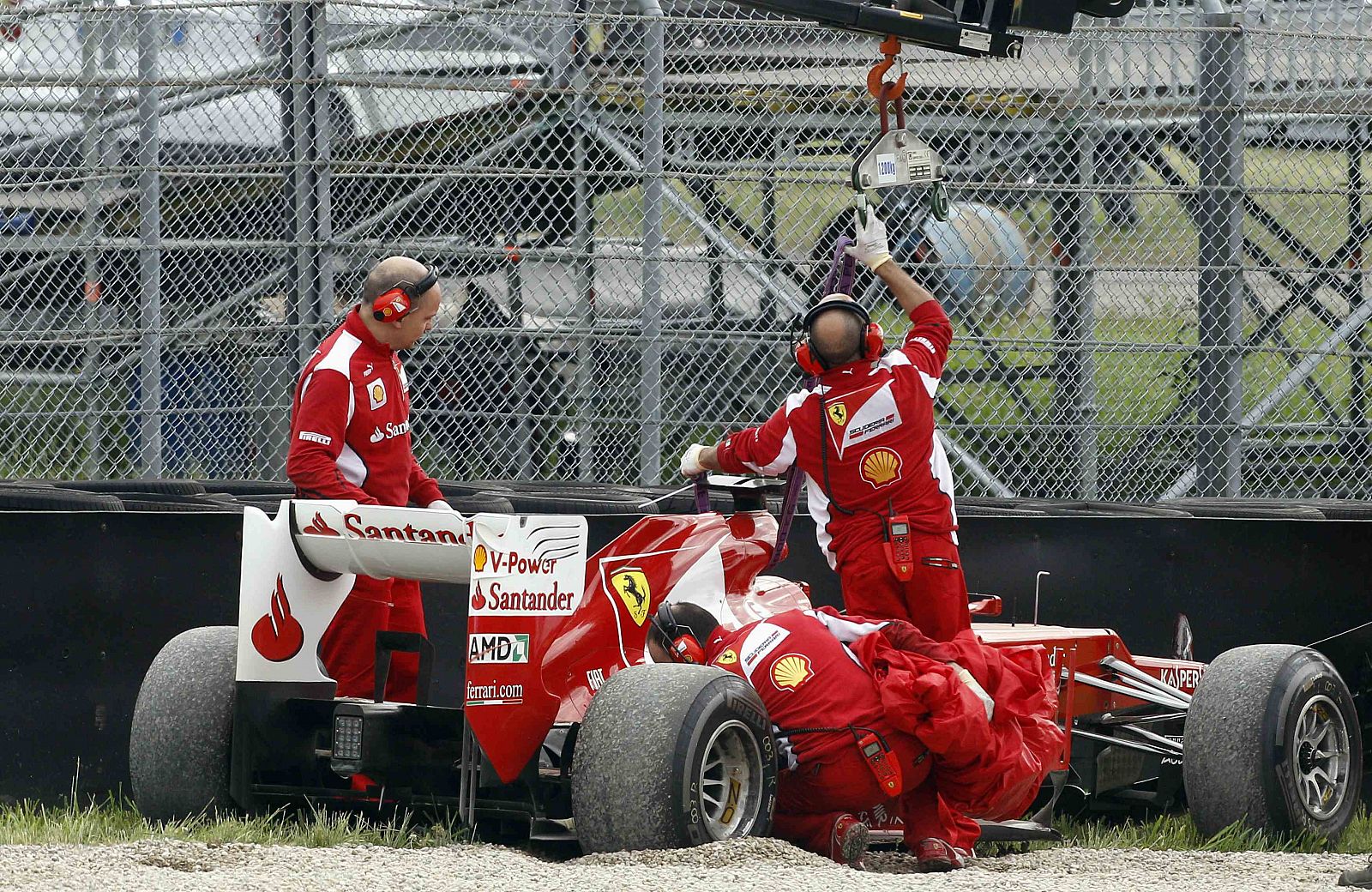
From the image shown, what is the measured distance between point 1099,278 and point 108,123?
4.41 m

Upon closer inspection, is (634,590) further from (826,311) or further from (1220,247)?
(1220,247)

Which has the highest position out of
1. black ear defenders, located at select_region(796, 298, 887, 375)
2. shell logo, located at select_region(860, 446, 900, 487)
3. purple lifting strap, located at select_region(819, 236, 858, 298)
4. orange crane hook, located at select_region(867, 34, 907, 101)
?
orange crane hook, located at select_region(867, 34, 907, 101)

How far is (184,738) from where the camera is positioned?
562 centimetres

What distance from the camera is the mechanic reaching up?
534 cm

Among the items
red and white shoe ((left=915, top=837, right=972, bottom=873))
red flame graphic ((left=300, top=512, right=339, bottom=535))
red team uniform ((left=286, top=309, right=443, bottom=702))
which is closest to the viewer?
red and white shoe ((left=915, top=837, right=972, bottom=873))

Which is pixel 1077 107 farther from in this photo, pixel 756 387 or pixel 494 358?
pixel 494 358

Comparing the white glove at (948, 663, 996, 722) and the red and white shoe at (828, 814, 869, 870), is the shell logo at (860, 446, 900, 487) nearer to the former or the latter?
the white glove at (948, 663, 996, 722)

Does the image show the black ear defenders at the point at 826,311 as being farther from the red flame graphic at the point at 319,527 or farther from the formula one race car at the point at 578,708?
the red flame graphic at the point at 319,527

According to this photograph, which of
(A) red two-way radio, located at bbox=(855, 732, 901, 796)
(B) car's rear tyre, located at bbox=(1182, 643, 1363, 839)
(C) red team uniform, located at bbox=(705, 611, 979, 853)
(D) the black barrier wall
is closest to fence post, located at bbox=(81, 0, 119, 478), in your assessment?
(D) the black barrier wall

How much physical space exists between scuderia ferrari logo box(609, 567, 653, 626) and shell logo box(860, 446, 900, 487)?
88 centimetres

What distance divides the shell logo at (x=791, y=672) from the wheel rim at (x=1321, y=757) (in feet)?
5.68

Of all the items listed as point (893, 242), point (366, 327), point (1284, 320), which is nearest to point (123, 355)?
point (366, 327)

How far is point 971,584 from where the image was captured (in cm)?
764

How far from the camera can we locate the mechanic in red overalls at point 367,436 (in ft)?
19.5
